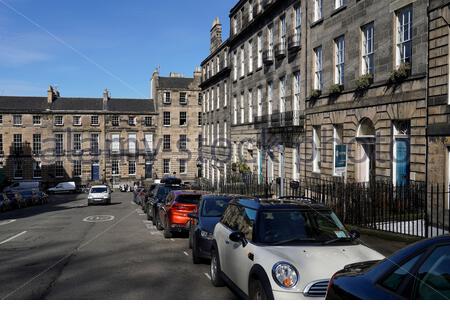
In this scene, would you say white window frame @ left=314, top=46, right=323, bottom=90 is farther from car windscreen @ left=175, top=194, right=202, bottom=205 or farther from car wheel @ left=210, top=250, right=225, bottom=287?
car wheel @ left=210, top=250, right=225, bottom=287

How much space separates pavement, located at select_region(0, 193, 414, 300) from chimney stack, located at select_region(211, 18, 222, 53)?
36748 mm

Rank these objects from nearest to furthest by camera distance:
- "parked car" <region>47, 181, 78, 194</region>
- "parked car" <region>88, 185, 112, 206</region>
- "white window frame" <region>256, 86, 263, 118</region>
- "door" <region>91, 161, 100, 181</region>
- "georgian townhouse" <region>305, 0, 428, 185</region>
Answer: "georgian townhouse" <region>305, 0, 428, 185</region>
"white window frame" <region>256, 86, 263, 118</region>
"parked car" <region>88, 185, 112, 206</region>
"parked car" <region>47, 181, 78, 194</region>
"door" <region>91, 161, 100, 181</region>

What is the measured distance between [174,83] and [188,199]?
59.3m

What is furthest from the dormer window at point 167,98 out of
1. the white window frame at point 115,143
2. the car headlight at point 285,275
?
the car headlight at point 285,275

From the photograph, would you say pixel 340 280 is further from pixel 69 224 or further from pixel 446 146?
pixel 69 224

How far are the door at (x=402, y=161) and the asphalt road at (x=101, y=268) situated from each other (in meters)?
8.55

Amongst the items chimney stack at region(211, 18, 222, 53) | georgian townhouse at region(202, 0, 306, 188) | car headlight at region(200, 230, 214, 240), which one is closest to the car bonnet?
car headlight at region(200, 230, 214, 240)

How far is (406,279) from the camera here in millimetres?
4000

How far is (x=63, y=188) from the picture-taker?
63.0 m

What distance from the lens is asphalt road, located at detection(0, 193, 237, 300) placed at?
8367mm

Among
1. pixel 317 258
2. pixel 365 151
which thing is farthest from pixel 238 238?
pixel 365 151

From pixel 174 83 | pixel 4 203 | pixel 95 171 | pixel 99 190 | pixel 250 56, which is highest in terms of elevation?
pixel 174 83

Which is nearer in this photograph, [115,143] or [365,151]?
[365,151]

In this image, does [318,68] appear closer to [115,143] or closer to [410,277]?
[410,277]
